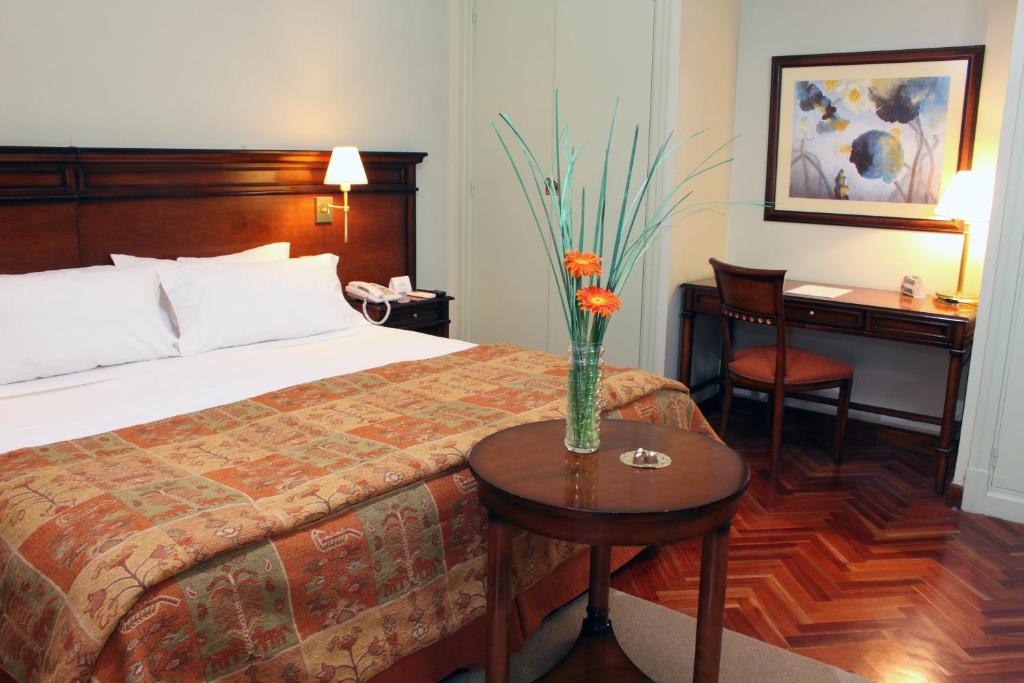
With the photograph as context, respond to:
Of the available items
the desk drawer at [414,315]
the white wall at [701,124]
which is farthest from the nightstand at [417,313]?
the white wall at [701,124]

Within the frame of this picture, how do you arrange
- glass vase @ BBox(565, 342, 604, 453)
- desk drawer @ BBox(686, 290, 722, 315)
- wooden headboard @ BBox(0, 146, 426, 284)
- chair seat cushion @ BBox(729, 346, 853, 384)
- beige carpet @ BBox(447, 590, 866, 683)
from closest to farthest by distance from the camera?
glass vase @ BBox(565, 342, 604, 453) → beige carpet @ BBox(447, 590, 866, 683) → wooden headboard @ BBox(0, 146, 426, 284) → chair seat cushion @ BBox(729, 346, 853, 384) → desk drawer @ BBox(686, 290, 722, 315)

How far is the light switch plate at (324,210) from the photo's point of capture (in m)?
4.12

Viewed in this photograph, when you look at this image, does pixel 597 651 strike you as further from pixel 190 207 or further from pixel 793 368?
pixel 190 207

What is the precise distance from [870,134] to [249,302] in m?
2.94

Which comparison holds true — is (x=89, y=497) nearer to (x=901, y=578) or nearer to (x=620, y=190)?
(x=901, y=578)

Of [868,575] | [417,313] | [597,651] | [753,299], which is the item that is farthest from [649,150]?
[597,651]

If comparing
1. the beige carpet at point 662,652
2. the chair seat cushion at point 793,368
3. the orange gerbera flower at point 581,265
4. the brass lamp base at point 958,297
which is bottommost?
the beige carpet at point 662,652

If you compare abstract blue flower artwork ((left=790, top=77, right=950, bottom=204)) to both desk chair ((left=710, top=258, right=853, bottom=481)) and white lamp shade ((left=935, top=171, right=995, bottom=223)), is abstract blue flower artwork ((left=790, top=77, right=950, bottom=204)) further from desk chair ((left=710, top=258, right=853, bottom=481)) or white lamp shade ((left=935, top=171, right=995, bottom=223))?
desk chair ((left=710, top=258, right=853, bottom=481))

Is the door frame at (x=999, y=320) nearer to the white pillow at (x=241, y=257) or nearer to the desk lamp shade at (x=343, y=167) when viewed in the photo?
the desk lamp shade at (x=343, y=167)

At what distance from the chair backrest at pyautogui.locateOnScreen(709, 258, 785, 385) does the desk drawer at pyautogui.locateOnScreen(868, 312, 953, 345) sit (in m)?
0.43

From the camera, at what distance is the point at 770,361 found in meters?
4.00

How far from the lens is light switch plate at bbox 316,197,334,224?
4121 millimetres

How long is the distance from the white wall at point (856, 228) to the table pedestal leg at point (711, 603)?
275 centimetres

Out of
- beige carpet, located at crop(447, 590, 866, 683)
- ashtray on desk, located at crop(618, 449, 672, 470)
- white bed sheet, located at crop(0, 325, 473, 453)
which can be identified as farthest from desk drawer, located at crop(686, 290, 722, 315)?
ashtray on desk, located at crop(618, 449, 672, 470)
